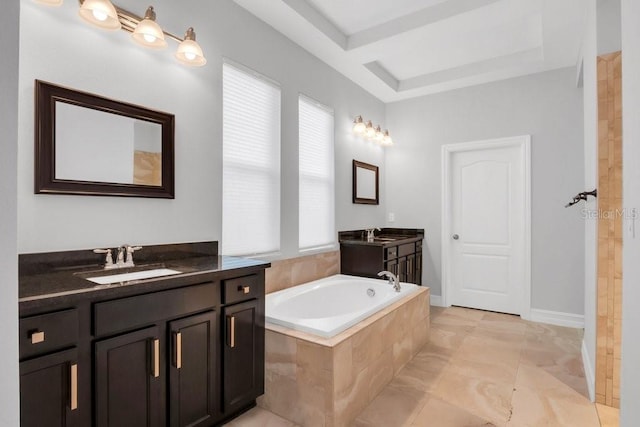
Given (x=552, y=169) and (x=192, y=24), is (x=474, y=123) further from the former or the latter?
(x=192, y=24)

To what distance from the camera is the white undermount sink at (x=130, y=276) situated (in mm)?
1522

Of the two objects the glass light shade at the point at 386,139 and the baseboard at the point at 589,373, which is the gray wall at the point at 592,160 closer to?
the baseboard at the point at 589,373

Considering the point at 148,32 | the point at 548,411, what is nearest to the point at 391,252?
the point at 548,411

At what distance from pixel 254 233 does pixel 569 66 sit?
3710mm

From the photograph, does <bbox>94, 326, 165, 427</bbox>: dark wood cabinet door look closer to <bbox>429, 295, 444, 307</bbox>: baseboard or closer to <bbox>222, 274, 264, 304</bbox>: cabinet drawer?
<bbox>222, 274, 264, 304</bbox>: cabinet drawer

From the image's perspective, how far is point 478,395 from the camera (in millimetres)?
2270

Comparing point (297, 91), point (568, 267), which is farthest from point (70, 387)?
point (568, 267)

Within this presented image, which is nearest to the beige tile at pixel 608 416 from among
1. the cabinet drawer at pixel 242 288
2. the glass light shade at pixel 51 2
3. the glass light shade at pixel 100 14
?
the cabinet drawer at pixel 242 288

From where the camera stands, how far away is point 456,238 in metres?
4.39

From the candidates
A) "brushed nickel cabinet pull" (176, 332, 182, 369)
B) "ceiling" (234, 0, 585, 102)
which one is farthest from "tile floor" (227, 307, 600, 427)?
"ceiling" (234, 0, 585, 102)

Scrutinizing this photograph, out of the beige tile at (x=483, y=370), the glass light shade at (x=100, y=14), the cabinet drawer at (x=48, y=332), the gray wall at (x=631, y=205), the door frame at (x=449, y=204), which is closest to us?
the gray wall at (x=631, y=205)

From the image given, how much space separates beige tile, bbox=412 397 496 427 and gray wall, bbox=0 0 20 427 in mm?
1960

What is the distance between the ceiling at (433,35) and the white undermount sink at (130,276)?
6.66 feet

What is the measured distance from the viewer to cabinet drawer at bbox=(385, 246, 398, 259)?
353cm
